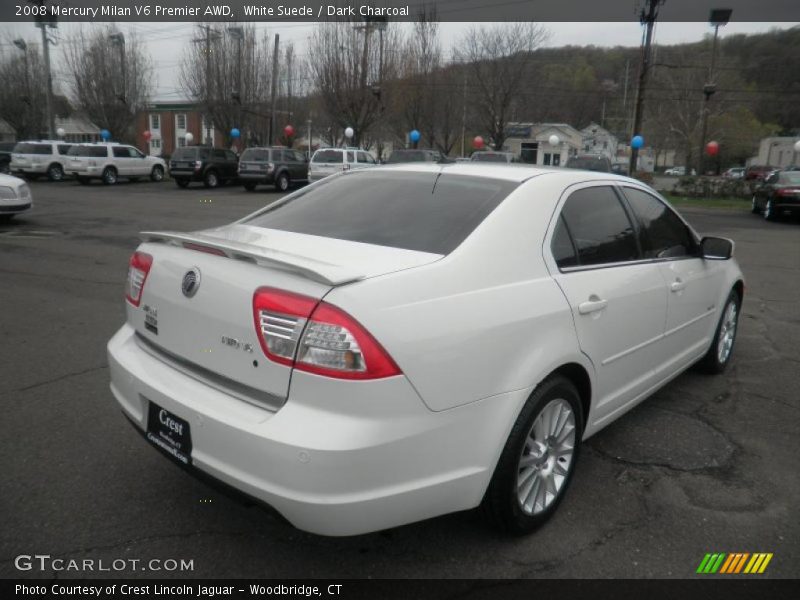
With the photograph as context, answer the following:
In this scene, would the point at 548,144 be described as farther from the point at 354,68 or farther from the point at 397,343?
the point at 397,343

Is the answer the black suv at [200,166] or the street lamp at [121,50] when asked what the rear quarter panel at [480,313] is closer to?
the black suv at [200,166]

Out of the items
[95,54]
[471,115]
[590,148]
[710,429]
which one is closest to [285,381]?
[710,429]

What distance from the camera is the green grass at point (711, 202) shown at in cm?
2317

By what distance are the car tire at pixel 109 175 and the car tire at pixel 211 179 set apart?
4419 millimetres

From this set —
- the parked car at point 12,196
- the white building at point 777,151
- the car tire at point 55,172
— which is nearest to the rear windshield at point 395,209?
the parked car at point 12,196

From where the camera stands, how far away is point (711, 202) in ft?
80.0

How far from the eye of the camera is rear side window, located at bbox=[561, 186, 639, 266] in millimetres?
3065

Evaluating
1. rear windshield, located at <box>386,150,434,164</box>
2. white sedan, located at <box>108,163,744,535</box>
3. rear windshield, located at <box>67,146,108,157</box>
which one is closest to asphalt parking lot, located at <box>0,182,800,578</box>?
white sedan, located at <box>108,163,744,535</box>

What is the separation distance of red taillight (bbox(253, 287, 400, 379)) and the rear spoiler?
0.32 ft

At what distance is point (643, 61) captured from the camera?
24.6 meters

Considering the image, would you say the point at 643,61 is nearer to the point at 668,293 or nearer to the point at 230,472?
the point at 668,293

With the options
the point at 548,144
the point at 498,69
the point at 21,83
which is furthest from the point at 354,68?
the point at 548,144

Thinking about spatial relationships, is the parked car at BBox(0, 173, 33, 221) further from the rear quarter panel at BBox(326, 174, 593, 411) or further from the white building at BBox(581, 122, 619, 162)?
the white building at BBox(581, 122, 619, 162)

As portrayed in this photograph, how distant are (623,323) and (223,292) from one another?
6.56 feet
